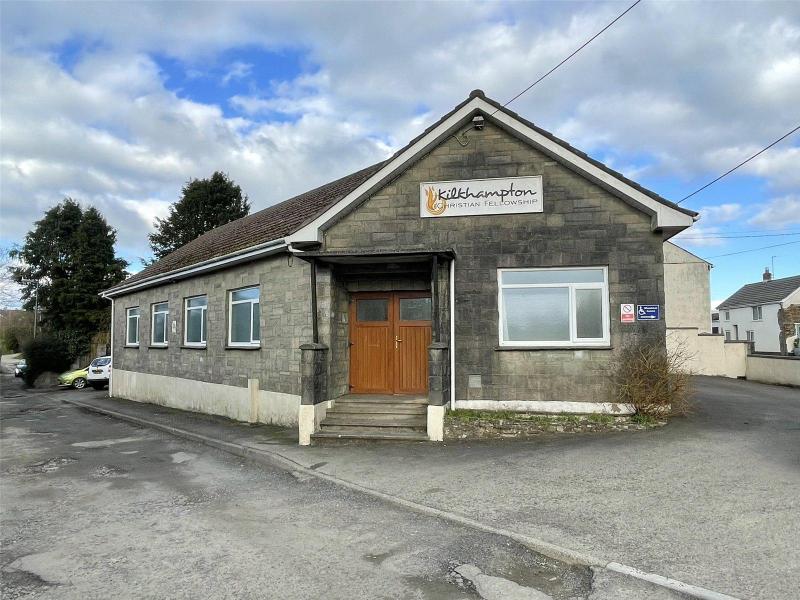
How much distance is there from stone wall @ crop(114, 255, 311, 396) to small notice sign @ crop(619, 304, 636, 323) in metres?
5.86

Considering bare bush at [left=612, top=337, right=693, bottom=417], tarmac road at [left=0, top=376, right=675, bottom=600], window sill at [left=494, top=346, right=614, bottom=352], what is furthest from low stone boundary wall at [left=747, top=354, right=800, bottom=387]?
tarmac road at [left=0, top=376, right=675, bottom=600]

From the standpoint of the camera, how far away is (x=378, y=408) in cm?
1027

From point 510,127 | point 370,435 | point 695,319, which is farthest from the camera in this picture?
point 695,319

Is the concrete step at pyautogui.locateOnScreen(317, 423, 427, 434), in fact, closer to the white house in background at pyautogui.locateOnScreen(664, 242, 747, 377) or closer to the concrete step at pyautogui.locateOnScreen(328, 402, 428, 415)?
the concrete step at pyautogui.locateOnScreen(328, 402, 428, 415)

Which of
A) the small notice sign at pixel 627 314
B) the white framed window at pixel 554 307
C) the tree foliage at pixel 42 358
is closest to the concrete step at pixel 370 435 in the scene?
the white framed window at pixel 554 307

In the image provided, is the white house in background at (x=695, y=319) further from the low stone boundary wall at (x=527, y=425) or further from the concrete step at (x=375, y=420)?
the concrete step at (x=375, y=420)

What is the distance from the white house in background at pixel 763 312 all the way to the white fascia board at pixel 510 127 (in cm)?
3287

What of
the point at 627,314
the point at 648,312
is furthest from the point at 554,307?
the point at 648,312

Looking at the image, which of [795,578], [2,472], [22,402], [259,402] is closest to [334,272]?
[259,402]

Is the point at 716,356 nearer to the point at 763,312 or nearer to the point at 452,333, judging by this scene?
the point at 452,333

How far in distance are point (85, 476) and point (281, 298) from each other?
494 centimetres

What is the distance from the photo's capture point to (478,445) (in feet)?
29.5

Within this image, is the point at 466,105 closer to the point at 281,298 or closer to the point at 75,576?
the point at 281,298

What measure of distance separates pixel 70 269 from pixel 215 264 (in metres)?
34.5
